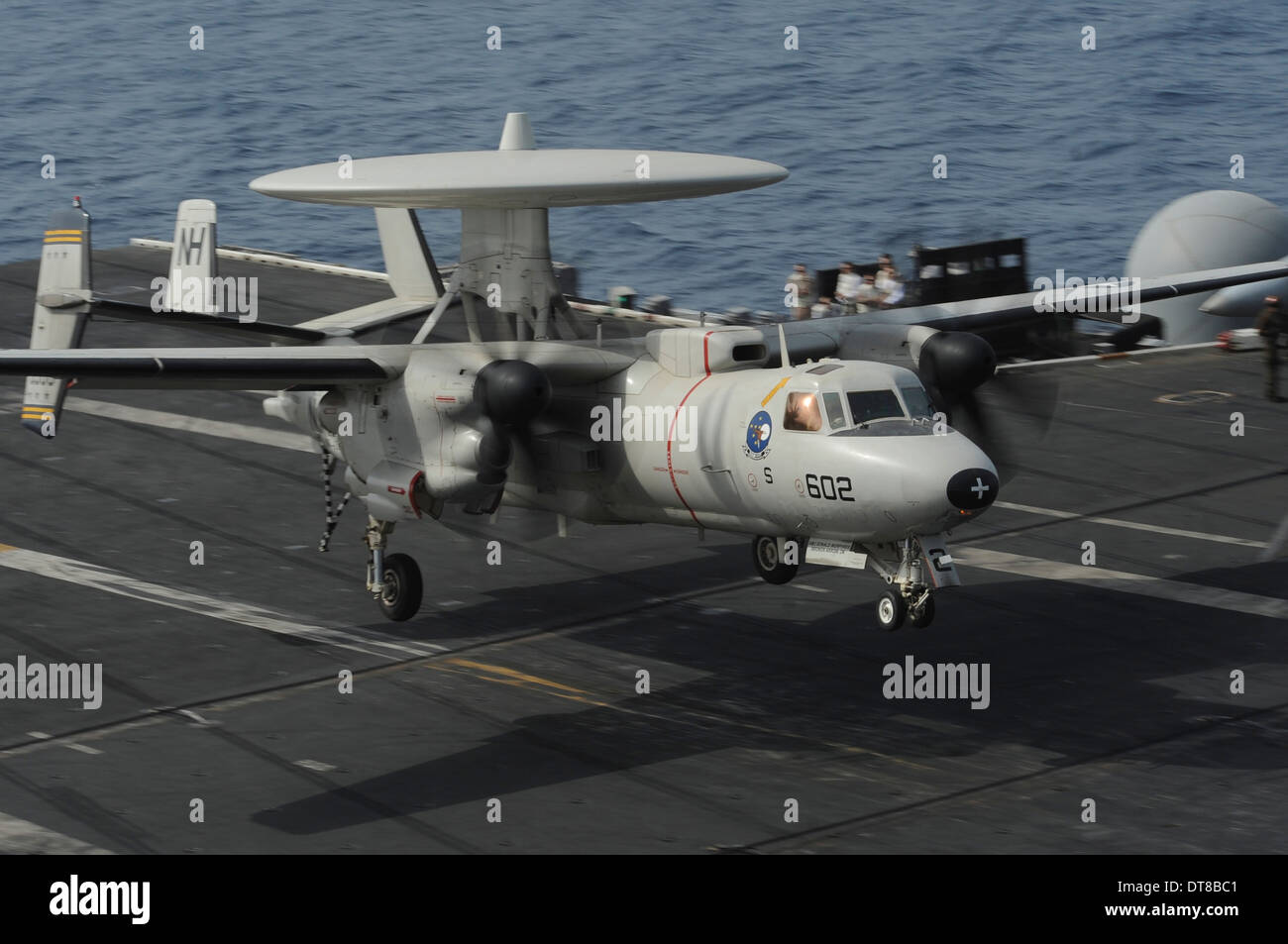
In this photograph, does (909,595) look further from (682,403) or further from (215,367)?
(215,367)

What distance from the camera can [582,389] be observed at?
23.4 m

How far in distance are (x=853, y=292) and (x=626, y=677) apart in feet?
78.6

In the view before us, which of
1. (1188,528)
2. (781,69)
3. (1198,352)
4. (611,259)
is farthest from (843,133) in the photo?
(1188,528)

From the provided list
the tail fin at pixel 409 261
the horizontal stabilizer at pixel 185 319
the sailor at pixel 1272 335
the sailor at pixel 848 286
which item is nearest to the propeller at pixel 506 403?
the horizontal stabilizer at pixel 185 319

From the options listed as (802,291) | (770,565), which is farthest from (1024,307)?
(802,291)

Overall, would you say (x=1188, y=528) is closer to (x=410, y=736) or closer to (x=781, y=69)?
(x=410, y=736)

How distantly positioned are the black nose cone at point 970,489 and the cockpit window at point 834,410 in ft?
5.92

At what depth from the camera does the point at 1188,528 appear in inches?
1188

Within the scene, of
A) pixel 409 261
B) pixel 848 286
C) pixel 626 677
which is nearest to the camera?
pixel 626 677

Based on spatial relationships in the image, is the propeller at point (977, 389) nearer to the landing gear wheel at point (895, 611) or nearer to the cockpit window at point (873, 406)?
the cockpit window at point (873, 406)

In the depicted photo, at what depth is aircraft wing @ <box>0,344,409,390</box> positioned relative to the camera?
846 inches

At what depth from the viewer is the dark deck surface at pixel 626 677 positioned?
18828 millimetres

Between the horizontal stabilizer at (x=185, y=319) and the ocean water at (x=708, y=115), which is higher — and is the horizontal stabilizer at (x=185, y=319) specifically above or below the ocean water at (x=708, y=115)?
below

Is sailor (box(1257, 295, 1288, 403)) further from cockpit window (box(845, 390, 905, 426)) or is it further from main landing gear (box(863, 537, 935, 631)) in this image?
main landing gear (box(863, 537, 935, 631))
